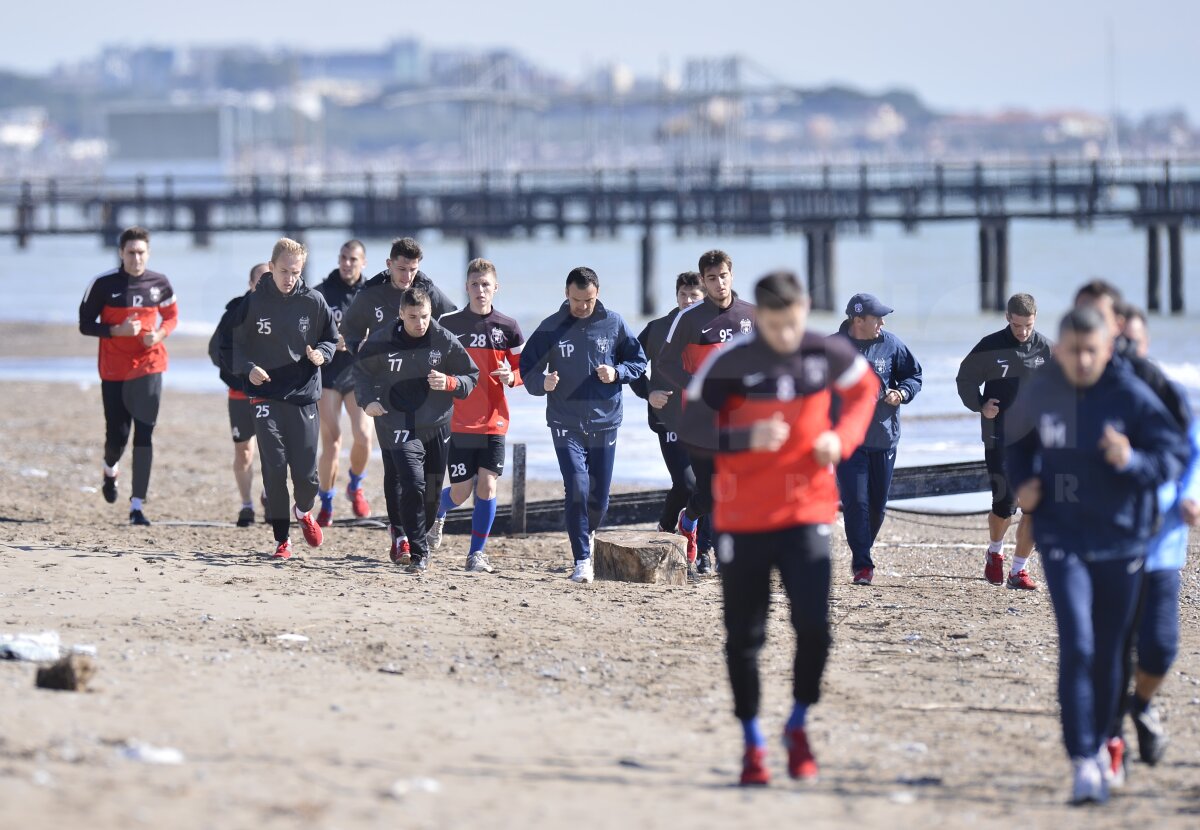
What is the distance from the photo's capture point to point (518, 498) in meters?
11.9

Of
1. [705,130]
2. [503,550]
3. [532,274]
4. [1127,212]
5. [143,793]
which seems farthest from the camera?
[705,130]

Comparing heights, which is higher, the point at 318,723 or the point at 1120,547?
the point at 1120,547

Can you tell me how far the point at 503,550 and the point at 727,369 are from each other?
5.69 meters

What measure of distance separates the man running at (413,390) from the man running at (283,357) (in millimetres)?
404

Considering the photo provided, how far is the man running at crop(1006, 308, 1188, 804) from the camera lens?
561 centimetres

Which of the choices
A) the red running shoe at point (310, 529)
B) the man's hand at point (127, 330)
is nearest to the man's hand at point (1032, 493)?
the red running shoe at point (310, 529)

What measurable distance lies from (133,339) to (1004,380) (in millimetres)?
5613

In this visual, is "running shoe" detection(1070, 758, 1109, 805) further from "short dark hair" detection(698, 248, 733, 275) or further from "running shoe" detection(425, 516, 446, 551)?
"running shoe" detection(425, 516, 446, 551)

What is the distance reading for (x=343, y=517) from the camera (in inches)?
508

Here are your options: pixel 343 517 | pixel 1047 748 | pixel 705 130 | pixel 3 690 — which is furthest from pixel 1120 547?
pixel 705 130

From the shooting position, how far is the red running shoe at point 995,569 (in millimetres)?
10195

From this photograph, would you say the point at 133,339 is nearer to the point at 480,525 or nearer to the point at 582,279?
the point at 480,525

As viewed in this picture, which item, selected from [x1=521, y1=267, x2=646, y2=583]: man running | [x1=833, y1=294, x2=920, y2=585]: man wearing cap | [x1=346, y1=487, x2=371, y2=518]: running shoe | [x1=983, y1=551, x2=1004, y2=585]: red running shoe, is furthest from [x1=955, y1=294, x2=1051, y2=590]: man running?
[x1=346, y1=487, x2=371, y2=518]: running shoe

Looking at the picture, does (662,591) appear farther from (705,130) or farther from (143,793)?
(705,130)
